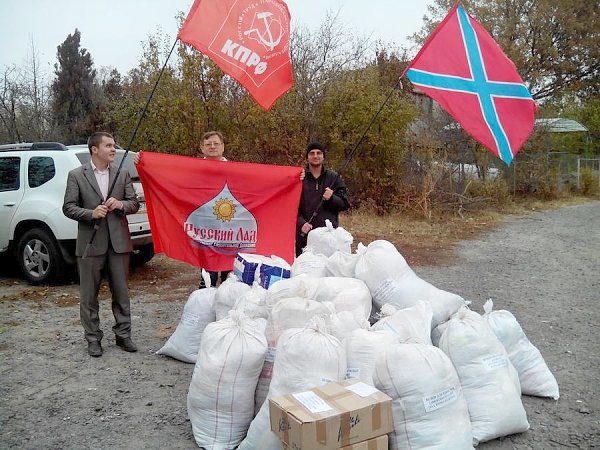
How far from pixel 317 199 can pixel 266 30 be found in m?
1.67

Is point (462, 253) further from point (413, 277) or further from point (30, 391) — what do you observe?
point (30, 391)

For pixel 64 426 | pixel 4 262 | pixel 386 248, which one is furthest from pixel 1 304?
pixel 386 248

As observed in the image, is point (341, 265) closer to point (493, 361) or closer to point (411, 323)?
point (411, 323)

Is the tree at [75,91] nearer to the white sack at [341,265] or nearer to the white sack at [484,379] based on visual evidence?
the white sack at [341,265]

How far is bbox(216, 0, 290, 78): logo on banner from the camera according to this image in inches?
196

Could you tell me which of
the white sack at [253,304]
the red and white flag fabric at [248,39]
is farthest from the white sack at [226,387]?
the red and white flag fabric at [248,39]

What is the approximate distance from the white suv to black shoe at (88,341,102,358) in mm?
2548

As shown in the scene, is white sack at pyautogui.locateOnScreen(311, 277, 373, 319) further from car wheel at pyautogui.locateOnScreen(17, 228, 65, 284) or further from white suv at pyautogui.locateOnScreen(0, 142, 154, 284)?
car wheel at pyautogui.locateOnScreen(17, 228, 65, 284)

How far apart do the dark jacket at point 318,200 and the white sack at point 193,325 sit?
1364 millimetres

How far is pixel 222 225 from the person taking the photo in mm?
5117

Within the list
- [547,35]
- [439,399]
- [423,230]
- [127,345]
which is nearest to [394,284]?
[439,399]

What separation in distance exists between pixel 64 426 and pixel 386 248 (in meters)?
2.51

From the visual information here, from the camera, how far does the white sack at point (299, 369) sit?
9.67 feet

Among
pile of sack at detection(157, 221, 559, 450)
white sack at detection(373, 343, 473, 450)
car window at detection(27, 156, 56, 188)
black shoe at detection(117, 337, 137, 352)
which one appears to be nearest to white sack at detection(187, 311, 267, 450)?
pile of sack at detection(157, 221, 559, 450)
